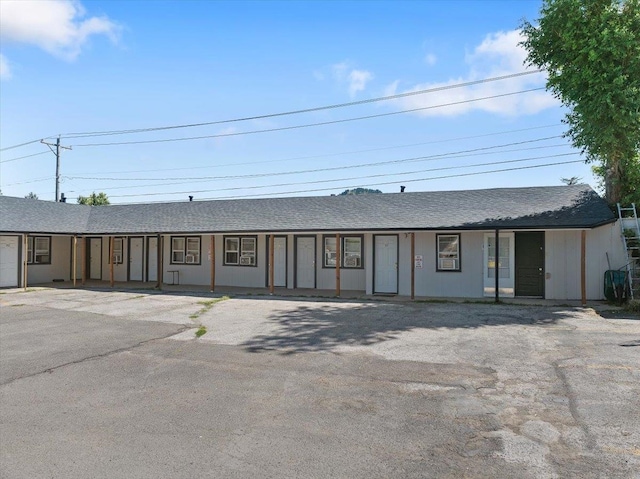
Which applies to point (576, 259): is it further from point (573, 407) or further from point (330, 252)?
point (573, 407)

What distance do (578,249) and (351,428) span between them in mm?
13178

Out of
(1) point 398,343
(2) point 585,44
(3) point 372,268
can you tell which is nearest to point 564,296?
(3) point 372,268

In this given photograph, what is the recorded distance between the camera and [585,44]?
1438 centimetres

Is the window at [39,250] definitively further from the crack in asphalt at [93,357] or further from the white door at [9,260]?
the crack in asphalt at [93,357]

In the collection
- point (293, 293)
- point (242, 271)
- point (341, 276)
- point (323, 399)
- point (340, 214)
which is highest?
point (340, 214)

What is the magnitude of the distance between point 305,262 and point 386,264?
370 centimetres

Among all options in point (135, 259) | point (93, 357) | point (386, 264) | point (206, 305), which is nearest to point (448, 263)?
point (386, 264)

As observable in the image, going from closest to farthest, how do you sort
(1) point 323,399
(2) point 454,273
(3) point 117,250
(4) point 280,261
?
(1) point 323,399 < (2) point 454,273 < (4) point 280,261 < (3) point 117,250

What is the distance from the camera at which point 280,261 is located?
65.6 ft

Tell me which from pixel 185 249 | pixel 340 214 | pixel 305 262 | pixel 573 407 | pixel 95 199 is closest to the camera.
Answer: pixel 573 407

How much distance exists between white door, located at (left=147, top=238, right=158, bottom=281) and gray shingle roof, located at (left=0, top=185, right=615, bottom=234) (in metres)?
1.17

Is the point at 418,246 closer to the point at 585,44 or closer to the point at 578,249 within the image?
the point at 578,249

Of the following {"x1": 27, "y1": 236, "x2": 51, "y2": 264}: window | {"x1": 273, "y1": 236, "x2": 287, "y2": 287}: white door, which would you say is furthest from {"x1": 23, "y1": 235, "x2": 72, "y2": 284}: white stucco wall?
{"x1": 273, "y1": 236, "x2": 287, "y2": 287}: white door

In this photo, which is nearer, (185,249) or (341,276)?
(341,276)
